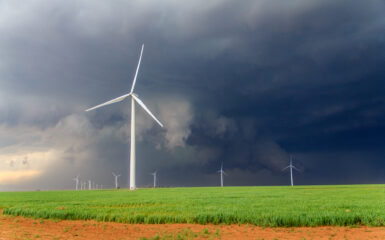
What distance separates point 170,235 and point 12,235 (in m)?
10.8

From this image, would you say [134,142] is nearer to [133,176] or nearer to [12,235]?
[133,176]

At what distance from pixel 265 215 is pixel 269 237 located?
179 inches

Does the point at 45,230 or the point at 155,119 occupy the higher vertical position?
the point at 155,119

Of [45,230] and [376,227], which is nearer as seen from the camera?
[376,227]

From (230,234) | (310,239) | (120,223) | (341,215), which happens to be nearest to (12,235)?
(120,223)

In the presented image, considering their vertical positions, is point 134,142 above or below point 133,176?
above

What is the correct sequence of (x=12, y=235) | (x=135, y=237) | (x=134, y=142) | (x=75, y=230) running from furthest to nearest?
(x=134, y=142), (x=75, y=230), (x=12, y=235), (x=135, y=237)

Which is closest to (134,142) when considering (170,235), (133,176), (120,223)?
(133,176)

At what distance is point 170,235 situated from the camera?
19.8 m

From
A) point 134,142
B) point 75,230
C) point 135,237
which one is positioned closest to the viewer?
point 135,237

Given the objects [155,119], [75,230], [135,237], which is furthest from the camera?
[155,119]

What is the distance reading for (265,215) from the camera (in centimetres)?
2375

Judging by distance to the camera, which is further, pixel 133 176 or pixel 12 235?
pixel 133 176

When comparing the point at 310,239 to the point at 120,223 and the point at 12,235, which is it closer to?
the point at 120,223
